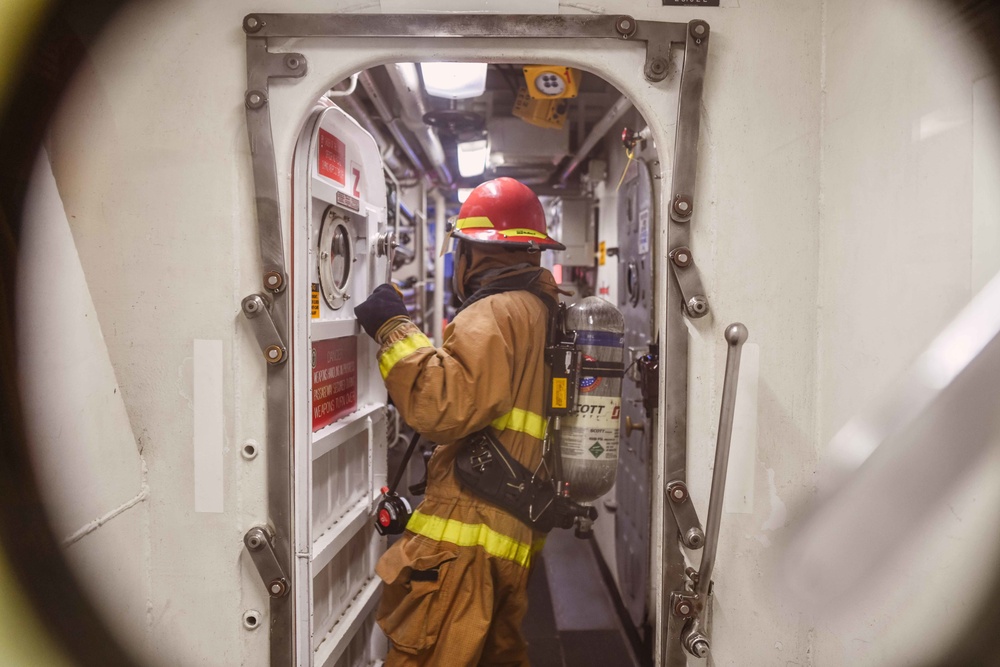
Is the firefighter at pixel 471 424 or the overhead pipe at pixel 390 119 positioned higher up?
the overhead pipe at pixel 390 119

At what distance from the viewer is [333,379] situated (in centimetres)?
236

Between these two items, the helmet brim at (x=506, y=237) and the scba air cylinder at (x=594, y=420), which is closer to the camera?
the scba air cylinder at (x=594, y=420)

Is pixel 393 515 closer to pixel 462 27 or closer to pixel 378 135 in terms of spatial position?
pixel 462 27

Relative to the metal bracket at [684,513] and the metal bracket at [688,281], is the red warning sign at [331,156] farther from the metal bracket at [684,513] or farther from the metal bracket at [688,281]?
the metal bracket at [684,513]

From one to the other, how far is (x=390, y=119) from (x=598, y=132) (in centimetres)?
169

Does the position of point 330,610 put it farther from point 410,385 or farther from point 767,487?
point 767,487

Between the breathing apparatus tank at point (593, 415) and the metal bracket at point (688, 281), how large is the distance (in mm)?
550

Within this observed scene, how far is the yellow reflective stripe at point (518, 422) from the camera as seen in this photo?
2.25m

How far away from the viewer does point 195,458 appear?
1743 mm

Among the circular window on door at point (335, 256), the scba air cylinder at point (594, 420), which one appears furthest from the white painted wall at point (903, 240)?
the circular window on door at point (335, 256)

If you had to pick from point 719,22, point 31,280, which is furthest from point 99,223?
point 719,22

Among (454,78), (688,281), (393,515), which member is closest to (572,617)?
(393,515)

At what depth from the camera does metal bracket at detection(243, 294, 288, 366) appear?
5.52 ft

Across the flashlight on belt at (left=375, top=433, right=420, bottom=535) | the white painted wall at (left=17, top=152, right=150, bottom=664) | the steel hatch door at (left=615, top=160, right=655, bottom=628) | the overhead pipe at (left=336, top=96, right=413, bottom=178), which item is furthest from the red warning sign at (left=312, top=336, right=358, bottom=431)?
the steel hatch door at (left=615, top=160, right=655, bottom=628)
